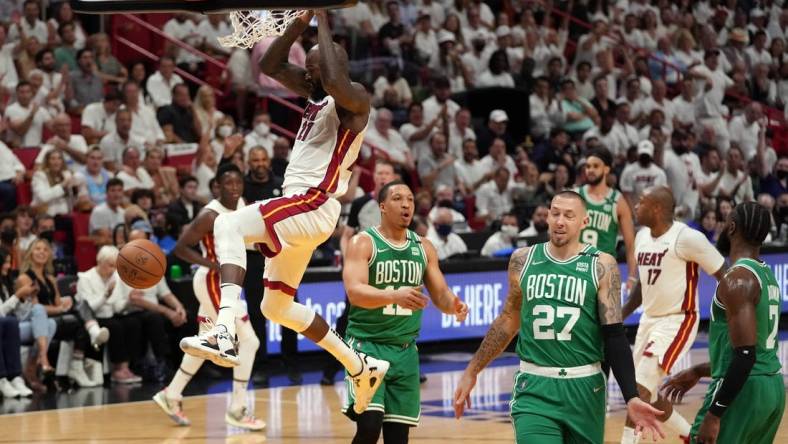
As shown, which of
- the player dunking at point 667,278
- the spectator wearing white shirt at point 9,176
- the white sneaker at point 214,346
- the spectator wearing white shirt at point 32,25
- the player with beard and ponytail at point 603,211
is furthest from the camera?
the spectator wearing white shirt at point 32,25

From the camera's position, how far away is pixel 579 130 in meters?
21.1

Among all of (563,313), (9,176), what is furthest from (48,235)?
(563,313)

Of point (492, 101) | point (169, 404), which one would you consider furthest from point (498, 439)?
point (492, 101)

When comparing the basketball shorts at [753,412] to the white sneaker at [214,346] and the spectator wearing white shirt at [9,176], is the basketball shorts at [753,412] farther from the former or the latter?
the spectator wearing white shirt at [9,176]

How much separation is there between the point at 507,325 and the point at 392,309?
1.33 metres

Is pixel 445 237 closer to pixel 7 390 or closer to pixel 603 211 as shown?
pixel 603 211

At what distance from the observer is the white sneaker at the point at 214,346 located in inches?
270

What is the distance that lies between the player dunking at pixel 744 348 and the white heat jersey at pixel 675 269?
268 centimetres

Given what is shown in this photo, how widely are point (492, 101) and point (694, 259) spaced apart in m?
11.5

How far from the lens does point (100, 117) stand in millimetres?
16203

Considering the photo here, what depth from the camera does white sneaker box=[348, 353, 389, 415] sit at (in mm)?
7688

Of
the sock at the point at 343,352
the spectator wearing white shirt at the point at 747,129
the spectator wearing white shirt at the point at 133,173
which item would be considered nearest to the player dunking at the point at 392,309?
the sock at the point at 343,352

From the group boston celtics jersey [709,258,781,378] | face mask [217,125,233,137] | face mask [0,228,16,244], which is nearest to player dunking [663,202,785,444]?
boston celtics jersey [709,258,781,378]

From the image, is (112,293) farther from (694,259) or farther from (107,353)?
(694,259)
